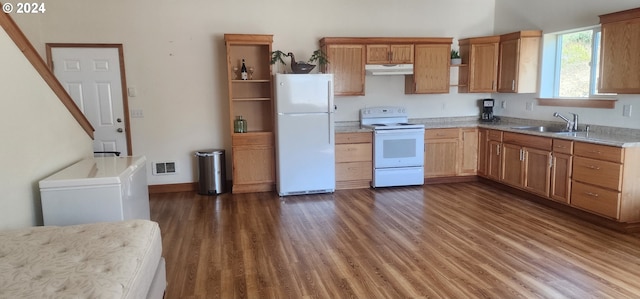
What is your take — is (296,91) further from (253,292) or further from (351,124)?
(253,292)

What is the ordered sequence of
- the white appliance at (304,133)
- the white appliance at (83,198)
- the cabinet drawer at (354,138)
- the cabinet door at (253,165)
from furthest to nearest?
the cabinet drawer at (354,138) < the cabinet door at (253,165) < the white appliance at (304,133) < the white appliance at (83,198)

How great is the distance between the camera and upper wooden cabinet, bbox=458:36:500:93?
5766 mm

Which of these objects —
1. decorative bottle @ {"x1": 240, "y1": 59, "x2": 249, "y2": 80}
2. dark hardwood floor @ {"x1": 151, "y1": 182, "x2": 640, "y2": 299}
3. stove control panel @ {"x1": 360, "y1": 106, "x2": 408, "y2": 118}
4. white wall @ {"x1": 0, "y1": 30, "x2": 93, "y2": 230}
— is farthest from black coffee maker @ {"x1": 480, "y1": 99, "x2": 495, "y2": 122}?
white wall @ {"x1": 0, "y1": 30, "x2": 93, "y2": 230}

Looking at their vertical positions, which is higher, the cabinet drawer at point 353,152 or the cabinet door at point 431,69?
the cabinet door at point 431,69

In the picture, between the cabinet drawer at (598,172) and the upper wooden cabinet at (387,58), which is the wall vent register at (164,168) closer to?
the upper wooden cabinet at (387,58)

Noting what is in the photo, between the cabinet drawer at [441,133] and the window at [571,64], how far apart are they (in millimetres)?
1189

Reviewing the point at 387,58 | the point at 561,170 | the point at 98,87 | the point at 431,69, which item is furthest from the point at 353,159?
the point at 98,87

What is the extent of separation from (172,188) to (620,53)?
5396 mm

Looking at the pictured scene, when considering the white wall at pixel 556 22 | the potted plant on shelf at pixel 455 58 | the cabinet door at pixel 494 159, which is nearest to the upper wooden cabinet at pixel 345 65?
the potted plant on shelf at pixel 455 58

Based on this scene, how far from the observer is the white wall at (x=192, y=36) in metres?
5.14

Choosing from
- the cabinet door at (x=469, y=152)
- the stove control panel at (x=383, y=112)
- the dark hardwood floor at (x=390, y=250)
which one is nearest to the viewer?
the dark hardwood floor at (x=390, y=250)

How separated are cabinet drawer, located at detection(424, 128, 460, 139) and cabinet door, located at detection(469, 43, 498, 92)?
27.2 inches

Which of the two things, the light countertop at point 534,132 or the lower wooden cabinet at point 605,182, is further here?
the light countertop at point 534,132

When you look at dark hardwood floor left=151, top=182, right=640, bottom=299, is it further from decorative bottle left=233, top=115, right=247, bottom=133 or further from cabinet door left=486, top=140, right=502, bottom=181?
decorative bottle left=233, top=115, right=247, bottom=133
